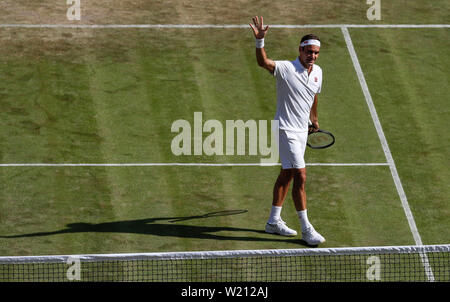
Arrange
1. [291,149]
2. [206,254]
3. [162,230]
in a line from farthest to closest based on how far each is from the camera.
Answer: [162,230], [291,149], [206,254]

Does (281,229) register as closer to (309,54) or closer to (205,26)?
(309,54)

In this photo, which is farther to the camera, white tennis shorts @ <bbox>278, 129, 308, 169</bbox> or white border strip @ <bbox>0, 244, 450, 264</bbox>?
white tennis shorts @ <bbox>278, 129, 308, 169</bbox>

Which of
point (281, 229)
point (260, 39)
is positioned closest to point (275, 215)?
point (281, 229)

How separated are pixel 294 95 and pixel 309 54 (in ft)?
1.93

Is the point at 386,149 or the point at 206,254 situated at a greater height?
the point at 386,149

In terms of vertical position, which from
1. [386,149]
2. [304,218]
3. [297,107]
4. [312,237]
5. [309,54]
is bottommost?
[312,237]

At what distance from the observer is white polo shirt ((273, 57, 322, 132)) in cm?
1416

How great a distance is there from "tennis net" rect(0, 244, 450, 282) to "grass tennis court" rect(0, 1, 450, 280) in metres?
0.33

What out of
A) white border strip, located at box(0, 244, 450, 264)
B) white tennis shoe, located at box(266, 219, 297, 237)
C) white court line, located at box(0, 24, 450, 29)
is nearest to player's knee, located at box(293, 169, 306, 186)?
white tennis shoe, located at box(266, 219, 297, 237)

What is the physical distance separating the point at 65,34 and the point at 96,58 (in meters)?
1.19

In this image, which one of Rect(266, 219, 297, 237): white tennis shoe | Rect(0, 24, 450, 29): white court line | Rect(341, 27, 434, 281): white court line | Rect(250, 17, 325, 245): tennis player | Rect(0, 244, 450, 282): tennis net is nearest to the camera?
Rect(0, 244, 450, 282): tennis net

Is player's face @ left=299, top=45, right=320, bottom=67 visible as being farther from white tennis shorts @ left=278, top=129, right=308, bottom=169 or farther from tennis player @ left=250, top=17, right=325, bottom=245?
white tennis shorts @ left=278, top=129, right=308, bottom=169

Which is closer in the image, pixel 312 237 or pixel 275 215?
pixel 312 237

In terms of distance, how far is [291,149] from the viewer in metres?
14.2
